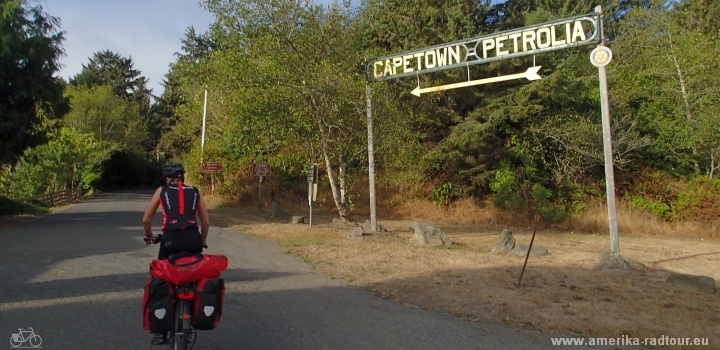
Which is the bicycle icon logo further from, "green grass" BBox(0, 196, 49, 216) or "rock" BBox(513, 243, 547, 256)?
"green grass" BBox(0, 196, 49, 216)

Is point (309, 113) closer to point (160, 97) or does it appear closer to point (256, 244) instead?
point (256, 244)

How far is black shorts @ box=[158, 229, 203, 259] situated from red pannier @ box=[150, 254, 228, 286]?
0.48ft

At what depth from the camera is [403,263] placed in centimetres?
1205

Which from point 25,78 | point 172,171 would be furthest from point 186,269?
point 25,78

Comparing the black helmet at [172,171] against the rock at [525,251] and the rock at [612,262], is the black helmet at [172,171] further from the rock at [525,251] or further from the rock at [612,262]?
the rock at [525,251]

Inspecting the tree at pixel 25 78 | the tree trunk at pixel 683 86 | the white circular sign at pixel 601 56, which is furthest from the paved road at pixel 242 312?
the tree trunk at pixel 683 86

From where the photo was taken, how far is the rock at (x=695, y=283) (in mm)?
9625

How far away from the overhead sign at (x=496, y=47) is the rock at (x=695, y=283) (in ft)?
17.8

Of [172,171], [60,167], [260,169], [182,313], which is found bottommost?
[182,313]

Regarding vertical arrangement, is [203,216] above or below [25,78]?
below

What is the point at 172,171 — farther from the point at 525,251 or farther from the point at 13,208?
the point at 13,208

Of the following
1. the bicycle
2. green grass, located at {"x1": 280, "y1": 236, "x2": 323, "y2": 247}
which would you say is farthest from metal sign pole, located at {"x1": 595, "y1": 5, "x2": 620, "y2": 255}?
the bicycle

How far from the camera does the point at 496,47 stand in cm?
1385
